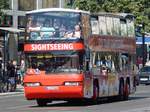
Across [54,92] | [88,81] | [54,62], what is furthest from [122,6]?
[54,92]

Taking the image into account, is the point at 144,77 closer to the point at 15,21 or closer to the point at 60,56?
the point at 15,21

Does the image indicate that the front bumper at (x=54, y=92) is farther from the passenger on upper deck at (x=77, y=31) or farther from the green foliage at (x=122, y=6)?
the green foliage at (x=122, y=6)

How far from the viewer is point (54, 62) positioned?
26500 millimetres

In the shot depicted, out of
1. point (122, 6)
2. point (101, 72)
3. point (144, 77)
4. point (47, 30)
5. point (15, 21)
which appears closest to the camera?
point (47, 30)

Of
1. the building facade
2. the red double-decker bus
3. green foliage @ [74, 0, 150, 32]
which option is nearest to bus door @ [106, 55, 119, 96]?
the red double-decker bus

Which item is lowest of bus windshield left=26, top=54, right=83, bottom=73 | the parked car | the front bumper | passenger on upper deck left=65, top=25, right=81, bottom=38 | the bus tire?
the parked car

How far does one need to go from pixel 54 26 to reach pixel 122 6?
3208 centimetres

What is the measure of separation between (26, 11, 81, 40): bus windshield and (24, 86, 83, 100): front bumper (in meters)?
1.95

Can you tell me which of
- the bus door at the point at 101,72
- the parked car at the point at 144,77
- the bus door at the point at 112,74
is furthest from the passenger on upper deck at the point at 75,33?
the parked car at the point at 144,77

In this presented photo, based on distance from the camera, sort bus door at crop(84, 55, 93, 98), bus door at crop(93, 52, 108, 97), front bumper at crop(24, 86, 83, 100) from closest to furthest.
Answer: front bumper at crop(24, 86, 83, 100) → bus door at crop(84, 55, 93, 98) → bus door at crop(93, 52, 108, 97)

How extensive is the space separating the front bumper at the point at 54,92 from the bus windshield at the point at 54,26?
195cm

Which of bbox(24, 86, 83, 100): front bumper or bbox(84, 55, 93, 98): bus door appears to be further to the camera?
bbox(84, 55, 93, 98): bus door

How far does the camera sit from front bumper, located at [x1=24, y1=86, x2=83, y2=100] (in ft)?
86.2

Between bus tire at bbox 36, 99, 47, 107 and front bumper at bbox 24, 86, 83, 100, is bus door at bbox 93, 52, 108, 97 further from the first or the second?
bus tire at bbox 36, 99, 47, 107
